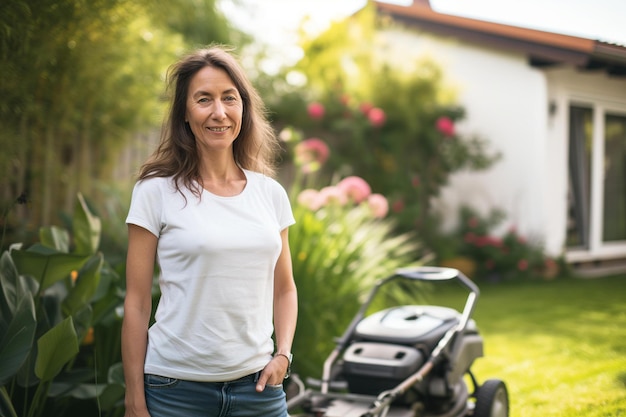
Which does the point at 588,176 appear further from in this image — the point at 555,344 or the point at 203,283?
the point at 203,283

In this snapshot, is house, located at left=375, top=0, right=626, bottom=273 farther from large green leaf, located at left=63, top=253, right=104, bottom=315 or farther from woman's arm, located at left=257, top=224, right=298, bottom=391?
woman's arm, located at left=257, top=224, right=298, bottom=391

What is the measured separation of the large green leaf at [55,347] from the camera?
7.30 ft

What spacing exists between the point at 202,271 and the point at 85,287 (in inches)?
47.5

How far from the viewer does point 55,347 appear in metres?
2.28

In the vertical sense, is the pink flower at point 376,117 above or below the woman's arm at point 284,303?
A: above

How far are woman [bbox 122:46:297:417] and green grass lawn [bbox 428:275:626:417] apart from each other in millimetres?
2309

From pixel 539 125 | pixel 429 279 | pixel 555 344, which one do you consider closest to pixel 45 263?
pixel 429 279

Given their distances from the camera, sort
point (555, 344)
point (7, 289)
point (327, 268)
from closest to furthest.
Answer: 1. point (7, 289)
2. point (327, 268)
3. point (555, 344)

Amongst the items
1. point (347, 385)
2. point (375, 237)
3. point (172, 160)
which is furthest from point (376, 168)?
point (172, 160)

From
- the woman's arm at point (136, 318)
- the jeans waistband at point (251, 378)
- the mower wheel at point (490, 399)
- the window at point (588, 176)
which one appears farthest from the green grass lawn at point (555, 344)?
the woman's arm at point (136, 318)

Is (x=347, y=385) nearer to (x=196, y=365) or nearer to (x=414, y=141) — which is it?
(x=196, y=365)

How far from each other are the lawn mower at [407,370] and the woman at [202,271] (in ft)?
3.31

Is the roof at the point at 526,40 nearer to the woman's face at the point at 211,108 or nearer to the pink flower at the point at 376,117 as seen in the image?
the pink flower at the point at 376,117

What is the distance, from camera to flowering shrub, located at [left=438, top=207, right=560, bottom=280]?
889cm
